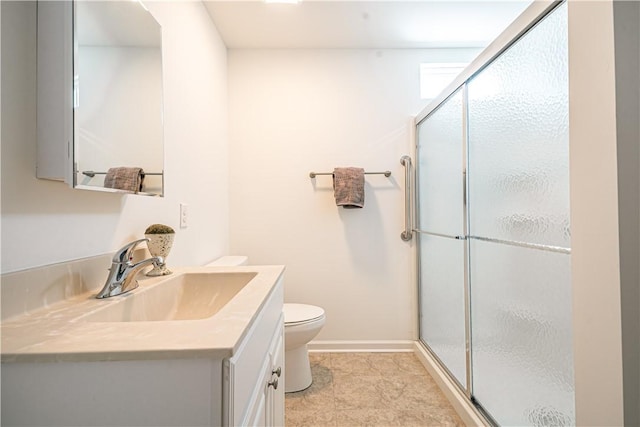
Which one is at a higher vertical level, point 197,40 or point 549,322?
point 197,40

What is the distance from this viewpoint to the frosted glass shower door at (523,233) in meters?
0.98

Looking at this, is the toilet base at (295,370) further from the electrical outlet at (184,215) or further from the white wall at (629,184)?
the white wall at (629,184)

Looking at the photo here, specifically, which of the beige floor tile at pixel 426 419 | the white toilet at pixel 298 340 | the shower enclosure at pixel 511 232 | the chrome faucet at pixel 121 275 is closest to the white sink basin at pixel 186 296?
the chrome faucet at pixel 121 275

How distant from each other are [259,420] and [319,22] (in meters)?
2.18

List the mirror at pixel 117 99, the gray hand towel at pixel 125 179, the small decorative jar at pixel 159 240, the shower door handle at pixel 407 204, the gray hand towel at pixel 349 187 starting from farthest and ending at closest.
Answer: the shower door handle at pixel 407 204
the gray hand towel at pixel 349 187
the small decorative jar at pixel 159 240
the gray hand towel at pixel 125 179
the mirror at pixel 117 99

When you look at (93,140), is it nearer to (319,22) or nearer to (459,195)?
(459,195)

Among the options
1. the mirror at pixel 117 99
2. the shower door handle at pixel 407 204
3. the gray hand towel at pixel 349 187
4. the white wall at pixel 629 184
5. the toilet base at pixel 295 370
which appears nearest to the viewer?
the white wall at pixel 629 184

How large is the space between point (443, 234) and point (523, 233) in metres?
0.77

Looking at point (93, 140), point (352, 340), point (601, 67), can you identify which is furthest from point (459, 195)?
point (93, 140)

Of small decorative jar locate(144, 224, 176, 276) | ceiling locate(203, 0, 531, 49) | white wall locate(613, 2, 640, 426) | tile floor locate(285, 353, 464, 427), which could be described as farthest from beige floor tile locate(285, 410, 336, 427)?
ceiling locate(203, 0, 531, 49)

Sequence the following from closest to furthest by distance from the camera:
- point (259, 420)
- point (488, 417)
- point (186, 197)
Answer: point (259, 420)
point (488, 417)
point (186, 197)

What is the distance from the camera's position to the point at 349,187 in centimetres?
224

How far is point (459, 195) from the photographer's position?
1.68 m

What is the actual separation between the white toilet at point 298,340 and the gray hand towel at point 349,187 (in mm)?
763
